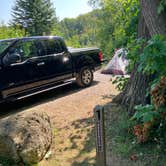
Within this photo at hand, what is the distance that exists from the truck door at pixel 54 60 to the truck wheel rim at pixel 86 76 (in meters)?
0.62

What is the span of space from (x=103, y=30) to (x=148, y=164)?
13686 millimetres

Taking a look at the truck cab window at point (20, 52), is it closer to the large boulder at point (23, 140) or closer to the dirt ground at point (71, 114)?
the dirt ground at point (71, 114)

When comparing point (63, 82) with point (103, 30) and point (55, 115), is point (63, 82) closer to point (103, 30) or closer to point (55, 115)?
point (55, 115)

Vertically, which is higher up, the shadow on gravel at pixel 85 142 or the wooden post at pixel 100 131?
the wooden post at pixel 100 131

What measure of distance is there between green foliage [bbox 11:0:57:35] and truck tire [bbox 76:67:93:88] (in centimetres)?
2260

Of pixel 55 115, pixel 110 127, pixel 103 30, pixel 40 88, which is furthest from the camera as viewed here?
pixel 103 30

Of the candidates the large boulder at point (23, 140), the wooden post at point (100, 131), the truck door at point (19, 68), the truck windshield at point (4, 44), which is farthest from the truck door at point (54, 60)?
the wooden post at point (100, 131)

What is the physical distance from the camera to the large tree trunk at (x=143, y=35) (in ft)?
11.2

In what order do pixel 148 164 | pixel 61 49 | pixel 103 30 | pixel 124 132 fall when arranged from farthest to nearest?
pixel 103 30
pixel 61 49
pixel 124 132
pixel 148 164

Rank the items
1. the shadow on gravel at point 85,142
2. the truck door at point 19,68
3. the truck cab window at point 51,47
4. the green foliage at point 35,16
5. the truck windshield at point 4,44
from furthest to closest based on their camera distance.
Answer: the green foliage at point 35,16 < the truck cab window at point 51,47 < the truck windshield at point 4,44 < the truck door at point 19,68 < the shadow on gravel at point 85,142

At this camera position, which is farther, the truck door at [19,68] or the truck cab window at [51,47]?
the truck cab window at [51,47]

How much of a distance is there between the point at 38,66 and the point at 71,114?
1.70 m

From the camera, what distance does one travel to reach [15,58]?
5383 millimetres

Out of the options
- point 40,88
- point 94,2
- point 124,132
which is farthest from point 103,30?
point 124,132
